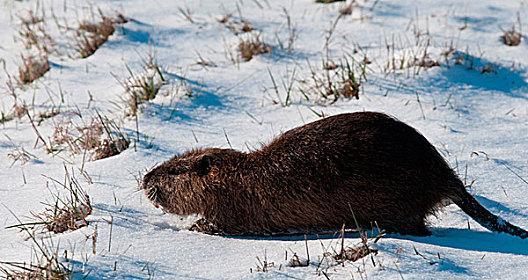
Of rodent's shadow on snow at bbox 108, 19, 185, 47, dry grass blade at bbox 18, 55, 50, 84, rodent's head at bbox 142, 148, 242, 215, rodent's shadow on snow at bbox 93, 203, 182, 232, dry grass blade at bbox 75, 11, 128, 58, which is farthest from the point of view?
rodent's shadow on snow at bbox 108, 19, 185, 47

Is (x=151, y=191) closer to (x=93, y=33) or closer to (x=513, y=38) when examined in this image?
(x=93, y=33)

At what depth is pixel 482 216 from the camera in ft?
13.6

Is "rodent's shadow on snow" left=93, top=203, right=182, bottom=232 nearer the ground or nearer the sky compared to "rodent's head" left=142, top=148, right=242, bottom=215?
nearer the ground

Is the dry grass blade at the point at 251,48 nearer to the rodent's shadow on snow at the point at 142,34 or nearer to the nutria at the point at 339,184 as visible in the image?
the rodent's shadow on snow at the point at 142,34

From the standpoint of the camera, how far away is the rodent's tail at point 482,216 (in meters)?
4.12

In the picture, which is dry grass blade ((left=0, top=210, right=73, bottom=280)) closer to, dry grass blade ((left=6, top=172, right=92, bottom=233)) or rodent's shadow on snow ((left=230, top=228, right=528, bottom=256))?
dry grass blade ((left=6, top=172, right=92, bottom=233))

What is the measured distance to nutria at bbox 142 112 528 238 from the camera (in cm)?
408

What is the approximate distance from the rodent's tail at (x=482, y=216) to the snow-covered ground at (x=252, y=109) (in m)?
0.06

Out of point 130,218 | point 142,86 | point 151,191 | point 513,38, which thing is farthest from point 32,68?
point 513,38

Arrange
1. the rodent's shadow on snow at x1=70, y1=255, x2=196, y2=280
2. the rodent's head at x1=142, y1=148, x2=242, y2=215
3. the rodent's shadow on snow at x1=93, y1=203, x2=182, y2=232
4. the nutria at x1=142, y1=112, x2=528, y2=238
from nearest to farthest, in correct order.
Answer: the rodent's shadow on snow at x1=70, y1=255, x2=196, y2=280, the nutria at x1=142, y1=112, x2=528, y2=238, the rodent's shadow on snow at x1=93, y1=203, x2=182, y2=232, the rodent's head at x1=142, y1=148, x2=242, y2=215

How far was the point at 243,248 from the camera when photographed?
4.02 m

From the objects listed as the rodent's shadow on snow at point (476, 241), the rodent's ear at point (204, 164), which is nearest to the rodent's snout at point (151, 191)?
the rodent's ear at point (204, 164)

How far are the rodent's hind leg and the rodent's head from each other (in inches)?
3.6

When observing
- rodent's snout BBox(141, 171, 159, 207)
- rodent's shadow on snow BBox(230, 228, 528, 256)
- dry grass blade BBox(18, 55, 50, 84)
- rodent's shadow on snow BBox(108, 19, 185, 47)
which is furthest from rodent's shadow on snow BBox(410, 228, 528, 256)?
dry grass blade BBox(18, 55, 50, 84)
